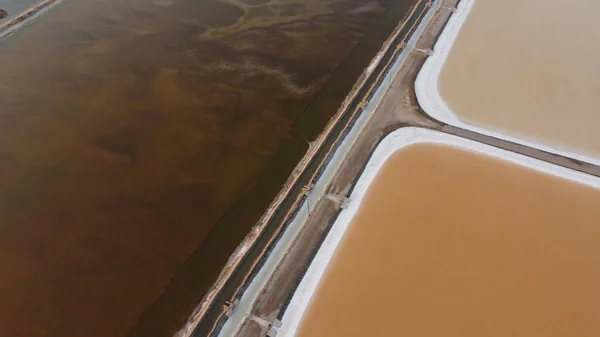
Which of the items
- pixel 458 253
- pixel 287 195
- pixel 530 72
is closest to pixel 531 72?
pixel 530 72

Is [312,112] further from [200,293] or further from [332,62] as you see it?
[200,293]

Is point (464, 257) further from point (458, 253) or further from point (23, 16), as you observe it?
point (23, 16)

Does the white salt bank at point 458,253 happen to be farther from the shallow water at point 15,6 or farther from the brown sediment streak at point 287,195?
the shallow water at point 15,6

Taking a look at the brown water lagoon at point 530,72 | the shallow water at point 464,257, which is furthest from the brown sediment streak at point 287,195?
the brown water lagoon at point 530,72

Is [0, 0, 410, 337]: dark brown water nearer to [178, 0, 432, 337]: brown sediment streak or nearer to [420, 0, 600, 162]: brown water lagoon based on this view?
[178, 0, 432, 337]: brown sediment streak

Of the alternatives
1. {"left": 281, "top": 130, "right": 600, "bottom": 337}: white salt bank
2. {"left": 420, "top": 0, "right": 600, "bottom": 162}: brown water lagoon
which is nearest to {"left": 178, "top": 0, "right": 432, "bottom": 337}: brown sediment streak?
{"left": 281, "top": 130, "right": 600, "bottom": 337}: white salt bank

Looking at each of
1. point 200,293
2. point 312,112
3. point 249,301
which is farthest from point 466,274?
point 312,112

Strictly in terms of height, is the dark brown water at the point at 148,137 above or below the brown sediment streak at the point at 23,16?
below
